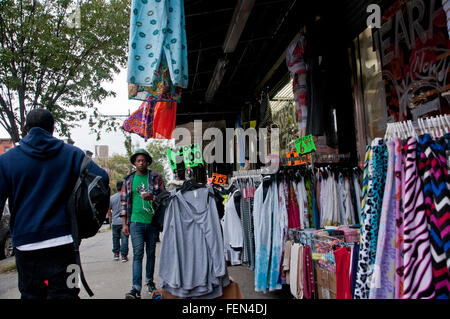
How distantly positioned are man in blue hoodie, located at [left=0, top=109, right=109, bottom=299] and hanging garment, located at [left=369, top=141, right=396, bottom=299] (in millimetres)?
2137

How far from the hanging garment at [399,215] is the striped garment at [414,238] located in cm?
6

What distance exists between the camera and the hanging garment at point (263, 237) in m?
4.12

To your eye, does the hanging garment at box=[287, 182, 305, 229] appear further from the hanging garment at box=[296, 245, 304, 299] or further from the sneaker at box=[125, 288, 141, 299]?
the sneaker at box=[125, 288, 141, 299]

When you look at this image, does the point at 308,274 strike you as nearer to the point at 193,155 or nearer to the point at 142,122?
the point at 142,122

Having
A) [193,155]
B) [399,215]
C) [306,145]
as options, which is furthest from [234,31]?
[193,155]

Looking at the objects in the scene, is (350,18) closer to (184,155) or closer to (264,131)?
(264,131)

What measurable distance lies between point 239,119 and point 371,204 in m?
7.34

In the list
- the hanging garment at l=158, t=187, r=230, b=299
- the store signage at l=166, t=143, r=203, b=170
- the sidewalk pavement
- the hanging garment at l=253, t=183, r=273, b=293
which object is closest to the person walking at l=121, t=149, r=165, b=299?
the sidewalk pavement

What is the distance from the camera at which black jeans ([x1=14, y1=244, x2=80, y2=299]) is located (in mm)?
2271

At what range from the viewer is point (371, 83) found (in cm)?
432

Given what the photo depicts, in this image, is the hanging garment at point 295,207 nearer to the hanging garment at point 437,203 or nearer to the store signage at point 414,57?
the store signage at point 414,57

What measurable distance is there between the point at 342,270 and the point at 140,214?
113 inches

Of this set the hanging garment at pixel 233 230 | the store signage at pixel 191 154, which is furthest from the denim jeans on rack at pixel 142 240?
the store signage at pixel 191 154

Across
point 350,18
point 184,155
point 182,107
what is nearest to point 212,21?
point 350,18
